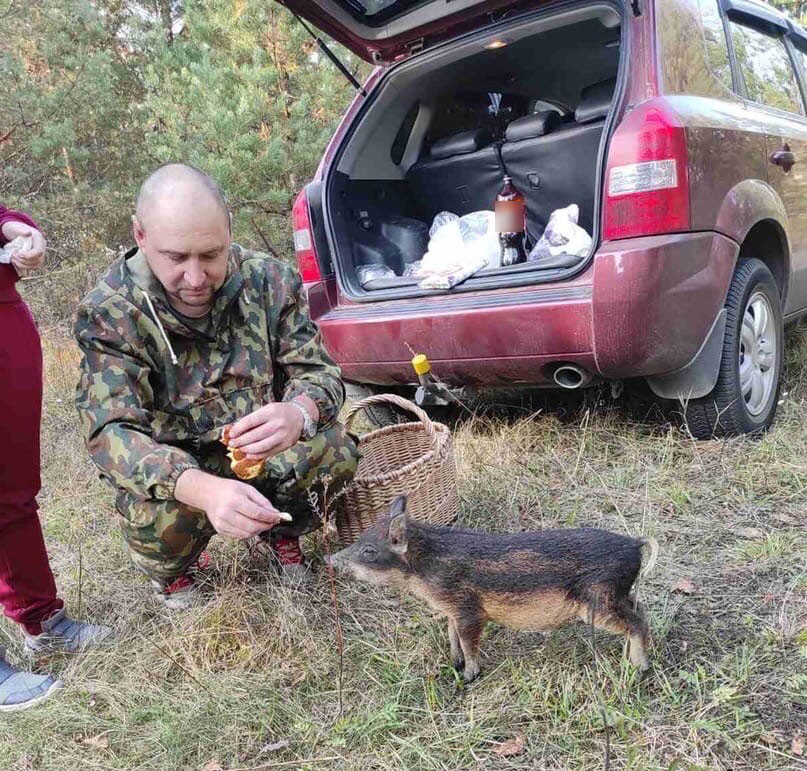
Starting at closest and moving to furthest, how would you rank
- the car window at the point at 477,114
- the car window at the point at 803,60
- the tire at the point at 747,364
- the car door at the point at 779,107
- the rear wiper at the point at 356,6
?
1. the tire at the point at 747,364
2. the rear wiper at the point at 356,6
3. the car door at the point at 779,107
4. the car window at the point at 477,114
5. the car window at the point at 803,60

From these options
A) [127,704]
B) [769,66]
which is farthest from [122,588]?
[769,66]

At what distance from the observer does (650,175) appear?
2.51m

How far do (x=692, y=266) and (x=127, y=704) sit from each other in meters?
2.44

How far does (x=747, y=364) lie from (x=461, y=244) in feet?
5.18

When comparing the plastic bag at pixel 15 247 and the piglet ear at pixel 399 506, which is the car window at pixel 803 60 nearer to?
the piglet ear at pixel 399 506

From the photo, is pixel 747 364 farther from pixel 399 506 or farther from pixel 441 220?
pixel 399 506

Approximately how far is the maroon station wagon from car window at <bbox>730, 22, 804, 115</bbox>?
22 millimetres

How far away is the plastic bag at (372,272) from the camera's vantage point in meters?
3.64

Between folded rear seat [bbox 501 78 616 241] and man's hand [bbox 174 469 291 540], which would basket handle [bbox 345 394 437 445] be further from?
folded rear seat [bbox 501 78 616 241]

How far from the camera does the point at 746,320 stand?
323 cm

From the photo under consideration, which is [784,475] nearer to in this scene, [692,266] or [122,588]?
[692,266]

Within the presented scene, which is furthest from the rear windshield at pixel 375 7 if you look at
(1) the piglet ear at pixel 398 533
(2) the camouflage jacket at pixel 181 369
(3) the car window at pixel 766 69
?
(1) the piglet ear at pixel 398 533

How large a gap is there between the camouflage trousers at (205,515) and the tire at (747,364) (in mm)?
1614

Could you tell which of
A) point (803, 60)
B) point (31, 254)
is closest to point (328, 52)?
point (31, 254)
